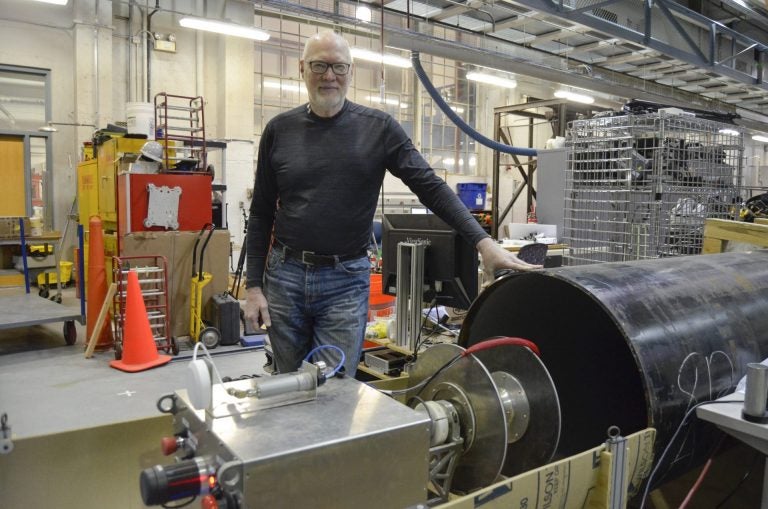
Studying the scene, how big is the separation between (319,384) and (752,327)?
1220mm

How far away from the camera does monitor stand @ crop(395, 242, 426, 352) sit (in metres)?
2.37

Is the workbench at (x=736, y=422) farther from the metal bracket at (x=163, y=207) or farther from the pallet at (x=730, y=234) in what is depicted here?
the metal bracket at (x=163, y=207)

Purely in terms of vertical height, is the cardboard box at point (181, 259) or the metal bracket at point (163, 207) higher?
the metal bracket at point (163, 207)

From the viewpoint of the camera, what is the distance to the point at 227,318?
476 cm

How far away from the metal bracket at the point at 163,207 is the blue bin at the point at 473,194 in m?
5.77

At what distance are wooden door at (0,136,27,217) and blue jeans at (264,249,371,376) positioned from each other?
502 cm

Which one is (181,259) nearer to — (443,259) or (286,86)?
(443,259)

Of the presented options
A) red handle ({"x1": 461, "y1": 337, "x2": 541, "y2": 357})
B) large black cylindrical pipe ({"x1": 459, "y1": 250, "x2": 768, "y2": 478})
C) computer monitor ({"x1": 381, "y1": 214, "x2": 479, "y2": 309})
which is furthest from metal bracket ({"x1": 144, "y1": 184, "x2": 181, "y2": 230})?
red handle ({"x1": 461, "y1": 337, "x2": 541, "y2": 357})

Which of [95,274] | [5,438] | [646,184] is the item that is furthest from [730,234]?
[95,274]

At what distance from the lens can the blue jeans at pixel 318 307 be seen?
67.0 inches

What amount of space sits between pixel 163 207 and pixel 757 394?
14.4ft

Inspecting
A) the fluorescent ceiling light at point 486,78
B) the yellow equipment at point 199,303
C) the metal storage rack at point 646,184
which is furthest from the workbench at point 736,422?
the fluorescent ceiling light at point 486,78

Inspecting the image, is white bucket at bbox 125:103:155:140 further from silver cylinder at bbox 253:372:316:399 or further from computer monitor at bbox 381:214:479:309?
silver cylinder at bbox 253:372:316:399

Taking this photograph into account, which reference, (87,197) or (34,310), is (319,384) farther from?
(87,197)
